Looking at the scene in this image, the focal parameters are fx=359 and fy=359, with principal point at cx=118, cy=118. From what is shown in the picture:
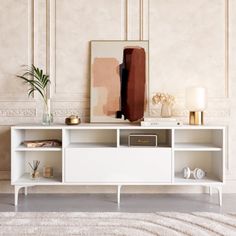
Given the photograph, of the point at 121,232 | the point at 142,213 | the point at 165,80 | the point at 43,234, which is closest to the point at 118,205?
the point at 142,213

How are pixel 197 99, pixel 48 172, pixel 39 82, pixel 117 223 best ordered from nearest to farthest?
pixel 117 223 < pixel 197 99 < pixel 48 172 < pixel 39 82

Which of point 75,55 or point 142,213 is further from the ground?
point 75,55

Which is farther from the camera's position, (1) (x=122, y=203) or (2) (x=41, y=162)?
(2) (x=41, y=162)

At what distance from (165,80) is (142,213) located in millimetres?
1215

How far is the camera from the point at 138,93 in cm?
312

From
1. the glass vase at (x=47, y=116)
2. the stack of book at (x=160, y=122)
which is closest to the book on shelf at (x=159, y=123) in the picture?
the stack of book at (x=160, y=122)

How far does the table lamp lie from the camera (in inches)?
114

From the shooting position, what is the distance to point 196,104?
290 cm

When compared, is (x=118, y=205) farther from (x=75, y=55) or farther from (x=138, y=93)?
(x=75, y=55)

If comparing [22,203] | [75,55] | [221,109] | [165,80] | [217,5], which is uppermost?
[217,5]

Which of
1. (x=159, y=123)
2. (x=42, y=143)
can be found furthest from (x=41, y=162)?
(x=159, y=123)

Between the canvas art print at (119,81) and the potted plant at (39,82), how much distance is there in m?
0.38

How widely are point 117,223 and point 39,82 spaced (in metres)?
1.47

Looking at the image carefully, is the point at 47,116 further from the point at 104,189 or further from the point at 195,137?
the point at 195,137
